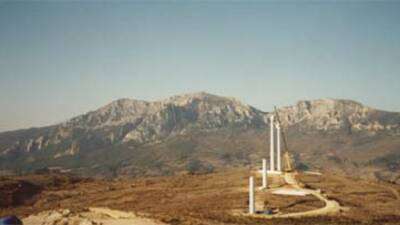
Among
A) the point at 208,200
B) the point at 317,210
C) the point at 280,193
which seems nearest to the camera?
the point at 317,210

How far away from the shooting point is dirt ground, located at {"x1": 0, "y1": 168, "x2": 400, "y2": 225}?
60688 millimetres

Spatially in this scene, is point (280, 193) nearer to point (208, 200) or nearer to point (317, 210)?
point (208, 200)

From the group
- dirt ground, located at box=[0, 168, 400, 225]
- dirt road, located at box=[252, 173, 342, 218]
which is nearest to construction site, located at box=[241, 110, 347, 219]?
dirt road, located at box=[252, 173, 342, 218]

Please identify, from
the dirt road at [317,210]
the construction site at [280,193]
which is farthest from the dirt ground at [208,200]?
→ the dirt road at [317,210]

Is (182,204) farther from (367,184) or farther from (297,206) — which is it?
(367,184)

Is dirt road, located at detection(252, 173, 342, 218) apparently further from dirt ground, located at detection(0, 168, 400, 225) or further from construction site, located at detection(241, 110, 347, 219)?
dirt ground, located at detection(0, 168, 400, 225)

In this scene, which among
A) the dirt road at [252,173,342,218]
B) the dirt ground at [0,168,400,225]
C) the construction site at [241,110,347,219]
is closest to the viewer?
the dirt ground at [0,168,400,225]

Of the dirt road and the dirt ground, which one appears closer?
the dirt ground

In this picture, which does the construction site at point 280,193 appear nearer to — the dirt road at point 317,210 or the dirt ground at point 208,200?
the dirt road at point 317,210

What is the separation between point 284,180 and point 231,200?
2850 cm

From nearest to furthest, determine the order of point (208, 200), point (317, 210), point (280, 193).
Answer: point (317, 210)
point (208, 200)
point (280, 193)

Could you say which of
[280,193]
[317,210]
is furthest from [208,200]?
[317,210]

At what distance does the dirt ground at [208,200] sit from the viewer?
60.7 meters

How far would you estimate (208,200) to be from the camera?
81562 millimetres
